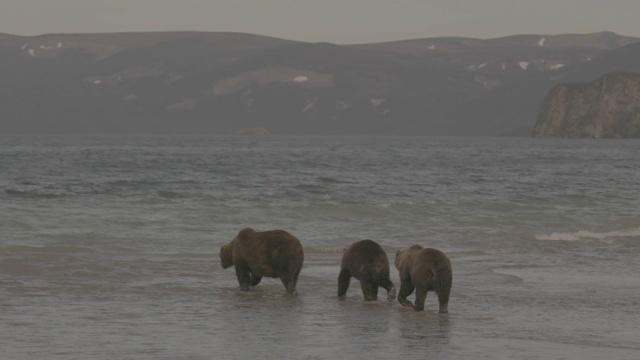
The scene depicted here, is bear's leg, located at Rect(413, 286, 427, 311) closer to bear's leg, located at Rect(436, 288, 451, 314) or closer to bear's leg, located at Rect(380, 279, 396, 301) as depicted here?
bear's leg, located at Rect(436, 288, 451, 314)

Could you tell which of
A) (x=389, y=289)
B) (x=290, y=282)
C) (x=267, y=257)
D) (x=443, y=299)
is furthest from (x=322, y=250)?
(x=443, y=299)

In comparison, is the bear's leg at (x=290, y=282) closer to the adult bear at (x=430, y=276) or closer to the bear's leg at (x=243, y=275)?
the bear's leg at (x=243, y=275)

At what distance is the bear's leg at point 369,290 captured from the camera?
15523 millimetres

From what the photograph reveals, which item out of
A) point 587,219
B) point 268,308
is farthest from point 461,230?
point 268,308

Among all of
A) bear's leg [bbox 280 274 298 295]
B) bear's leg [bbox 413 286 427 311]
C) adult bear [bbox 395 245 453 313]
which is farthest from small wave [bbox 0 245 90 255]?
bear's leg [bbox 413 286 427 311]

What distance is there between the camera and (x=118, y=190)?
4494 centimetres

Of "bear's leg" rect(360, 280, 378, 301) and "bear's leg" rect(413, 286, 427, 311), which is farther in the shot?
"bear's leg" rect(360, 280, 378, 301)

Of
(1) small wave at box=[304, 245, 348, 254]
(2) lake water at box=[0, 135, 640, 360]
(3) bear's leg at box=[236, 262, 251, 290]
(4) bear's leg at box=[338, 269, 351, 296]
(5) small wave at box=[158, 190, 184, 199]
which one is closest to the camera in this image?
(2) lake water at box=[0, 135, 640, 360]

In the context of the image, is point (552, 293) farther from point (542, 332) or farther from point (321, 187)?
point (321, 187)

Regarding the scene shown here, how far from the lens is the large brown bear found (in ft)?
52.5

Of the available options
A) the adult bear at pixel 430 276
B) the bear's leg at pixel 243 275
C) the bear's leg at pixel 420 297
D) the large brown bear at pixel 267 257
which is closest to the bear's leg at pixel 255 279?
the large brown bear at pixel 267 257

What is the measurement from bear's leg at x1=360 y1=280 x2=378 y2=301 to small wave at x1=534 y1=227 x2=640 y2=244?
11.3 metres

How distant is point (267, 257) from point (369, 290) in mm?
1466

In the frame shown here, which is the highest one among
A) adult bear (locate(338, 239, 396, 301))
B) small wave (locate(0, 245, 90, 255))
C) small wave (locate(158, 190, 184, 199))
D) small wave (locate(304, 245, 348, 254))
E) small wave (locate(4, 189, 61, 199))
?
adult bear (locate(338, 239, 396, 301))
